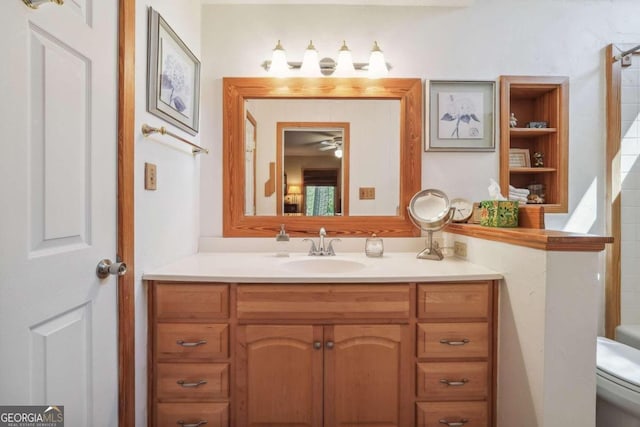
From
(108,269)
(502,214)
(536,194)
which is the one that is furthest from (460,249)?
(108,269)

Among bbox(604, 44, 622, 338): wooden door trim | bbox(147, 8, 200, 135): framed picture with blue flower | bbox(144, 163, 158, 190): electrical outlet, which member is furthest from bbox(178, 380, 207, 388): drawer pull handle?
bbox(604, 44, 622, 338): wooden door trim

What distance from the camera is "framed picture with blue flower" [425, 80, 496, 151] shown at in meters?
1.68

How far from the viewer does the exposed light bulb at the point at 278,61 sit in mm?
1594

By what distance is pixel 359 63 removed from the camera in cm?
165

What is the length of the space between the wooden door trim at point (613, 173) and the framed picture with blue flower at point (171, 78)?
2374 millimetres

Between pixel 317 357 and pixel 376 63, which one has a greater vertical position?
pixel 376 63

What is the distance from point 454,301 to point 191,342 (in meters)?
1.06

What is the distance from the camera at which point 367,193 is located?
5.57 ft

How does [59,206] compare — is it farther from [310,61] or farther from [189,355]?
[310,61]

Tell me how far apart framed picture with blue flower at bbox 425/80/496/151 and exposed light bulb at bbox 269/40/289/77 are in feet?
2.74

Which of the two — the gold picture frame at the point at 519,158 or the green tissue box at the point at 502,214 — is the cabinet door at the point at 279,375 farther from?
the gold picture frame at the point at 519,158

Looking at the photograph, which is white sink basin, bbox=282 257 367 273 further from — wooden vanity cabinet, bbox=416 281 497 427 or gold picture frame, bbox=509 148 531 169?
gold picture frame, bbox=509 148 531 169

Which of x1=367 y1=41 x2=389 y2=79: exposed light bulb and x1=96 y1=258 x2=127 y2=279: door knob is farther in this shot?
x1=367 y1=41 x2=389 y2=79: exposed light bulb

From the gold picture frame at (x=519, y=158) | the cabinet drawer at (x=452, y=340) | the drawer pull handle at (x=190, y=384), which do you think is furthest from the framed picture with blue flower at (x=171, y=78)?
the gold picture frame at (x=519, y=158)
